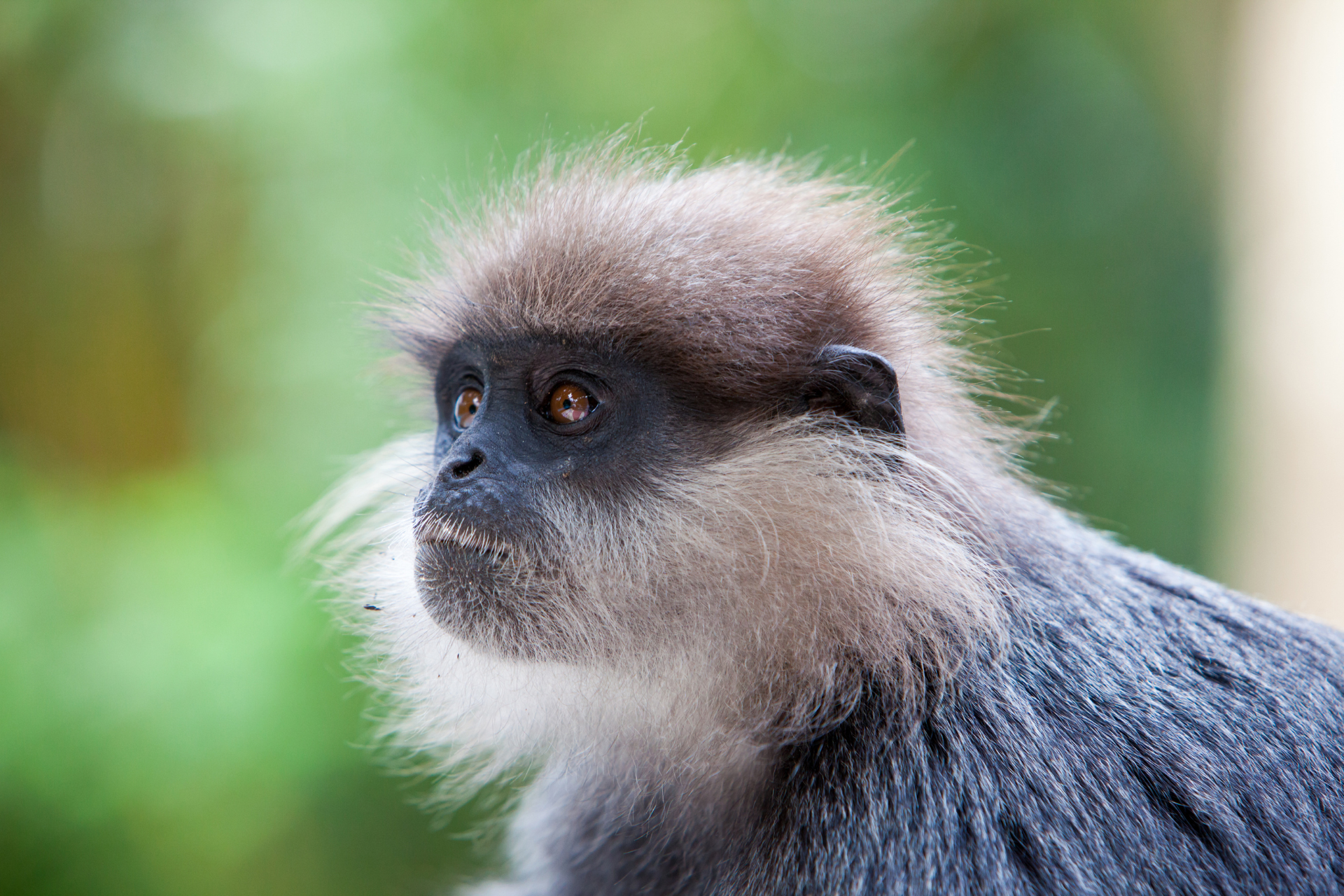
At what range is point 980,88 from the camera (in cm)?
470

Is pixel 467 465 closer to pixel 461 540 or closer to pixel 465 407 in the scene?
pixel 461 540

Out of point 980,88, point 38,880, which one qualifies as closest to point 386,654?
point 38,880

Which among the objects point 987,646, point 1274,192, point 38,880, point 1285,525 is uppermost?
point 1274,192

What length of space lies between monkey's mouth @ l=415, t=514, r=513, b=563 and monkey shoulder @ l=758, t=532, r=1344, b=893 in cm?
68

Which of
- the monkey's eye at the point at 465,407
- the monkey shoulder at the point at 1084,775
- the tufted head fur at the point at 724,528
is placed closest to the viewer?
the monkey shoulder at the point at 1084,775

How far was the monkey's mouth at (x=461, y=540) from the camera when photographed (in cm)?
188

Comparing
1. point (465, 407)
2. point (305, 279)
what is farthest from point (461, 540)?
point (305, 279)

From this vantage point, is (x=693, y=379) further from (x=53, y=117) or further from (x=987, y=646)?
(x=53, y=117)

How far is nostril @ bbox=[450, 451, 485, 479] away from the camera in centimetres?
192

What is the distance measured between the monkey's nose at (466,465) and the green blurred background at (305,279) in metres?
1.03

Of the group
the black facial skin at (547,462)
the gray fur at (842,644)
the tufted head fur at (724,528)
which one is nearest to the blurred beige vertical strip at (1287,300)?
the gray fur at (842,644)

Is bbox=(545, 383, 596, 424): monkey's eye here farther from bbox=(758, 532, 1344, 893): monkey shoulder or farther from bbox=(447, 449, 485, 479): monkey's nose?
bbox=(758, 532, 1344, 893): monkey shoulder

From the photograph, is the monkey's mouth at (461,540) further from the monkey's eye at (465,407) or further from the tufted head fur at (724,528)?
the monkey's eye at (465,407)

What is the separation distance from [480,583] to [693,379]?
0.57 m
